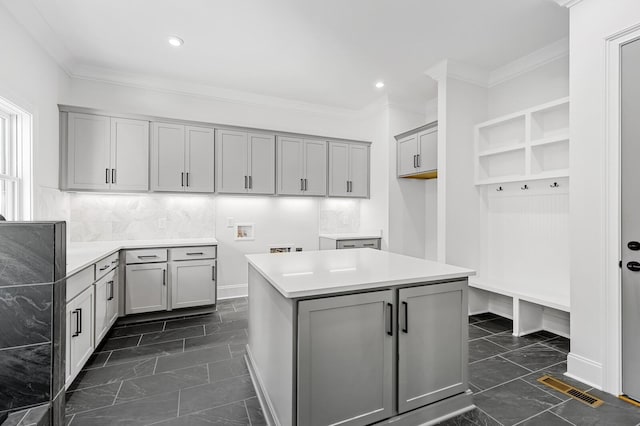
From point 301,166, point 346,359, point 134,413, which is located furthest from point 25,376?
point 301,166

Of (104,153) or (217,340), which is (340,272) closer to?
(217,340)

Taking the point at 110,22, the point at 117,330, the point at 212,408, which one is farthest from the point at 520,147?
the point at 117,330

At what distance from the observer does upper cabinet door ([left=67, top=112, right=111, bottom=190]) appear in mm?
3506

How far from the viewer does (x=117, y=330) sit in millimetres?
3334

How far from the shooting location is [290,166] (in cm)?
461

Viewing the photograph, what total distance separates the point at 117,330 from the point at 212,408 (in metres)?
1.99

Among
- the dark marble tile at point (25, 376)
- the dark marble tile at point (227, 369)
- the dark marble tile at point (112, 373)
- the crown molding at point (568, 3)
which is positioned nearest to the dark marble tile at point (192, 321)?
the dark marble tile at point (112, 373)

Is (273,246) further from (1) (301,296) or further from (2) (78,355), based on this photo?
(1) (301,296)

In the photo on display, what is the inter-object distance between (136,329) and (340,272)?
277cm

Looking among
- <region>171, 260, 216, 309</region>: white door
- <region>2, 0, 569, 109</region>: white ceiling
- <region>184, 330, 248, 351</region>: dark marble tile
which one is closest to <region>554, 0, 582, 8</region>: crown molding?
<region>2, 0, 569, 109</region>: white ceiling

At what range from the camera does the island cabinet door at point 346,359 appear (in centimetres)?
154

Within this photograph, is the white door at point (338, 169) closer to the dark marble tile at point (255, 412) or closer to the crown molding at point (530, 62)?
the crown molding at point (530, 62)

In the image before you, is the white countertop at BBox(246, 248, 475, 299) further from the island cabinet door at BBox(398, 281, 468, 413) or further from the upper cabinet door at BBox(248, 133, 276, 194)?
the upper cabinet door at BBox(248, 133, 276, 194)

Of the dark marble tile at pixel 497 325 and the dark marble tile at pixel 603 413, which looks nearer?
the dark marble tile at pixel 603 413
